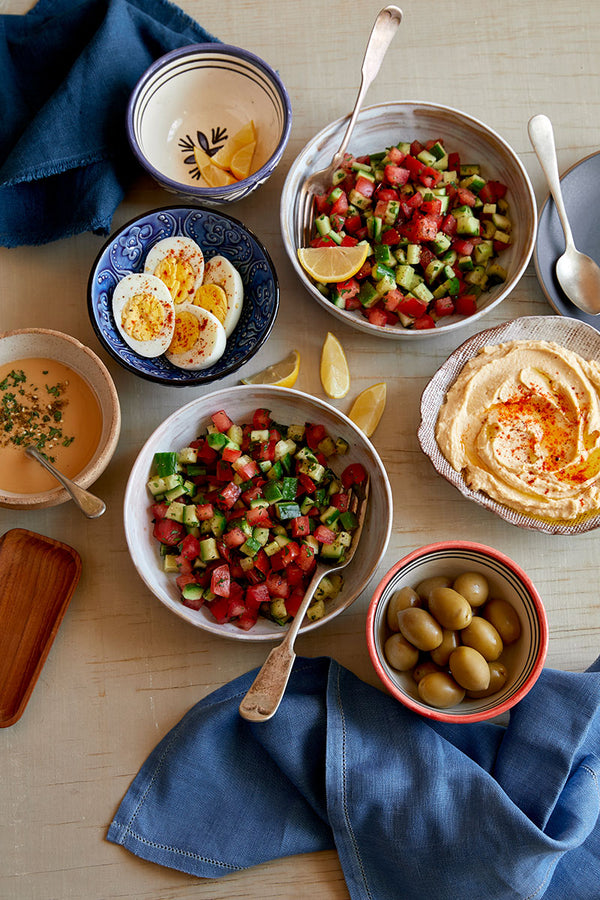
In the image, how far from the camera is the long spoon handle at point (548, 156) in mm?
2189

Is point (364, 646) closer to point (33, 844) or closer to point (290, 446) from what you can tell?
point (290, 446)

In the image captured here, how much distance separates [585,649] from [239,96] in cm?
190

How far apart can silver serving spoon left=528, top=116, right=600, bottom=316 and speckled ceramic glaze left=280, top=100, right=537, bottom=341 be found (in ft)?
0.28

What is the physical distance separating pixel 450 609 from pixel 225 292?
3.43 feet

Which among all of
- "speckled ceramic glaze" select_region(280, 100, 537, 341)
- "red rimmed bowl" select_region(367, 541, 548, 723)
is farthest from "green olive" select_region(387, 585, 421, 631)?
"speckled ceramic glaze" select_region(280, 100, 537, 341)

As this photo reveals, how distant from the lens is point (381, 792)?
193cm

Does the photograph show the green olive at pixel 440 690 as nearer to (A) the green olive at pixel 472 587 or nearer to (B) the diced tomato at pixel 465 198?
(A) the green olive at pixel 472 587

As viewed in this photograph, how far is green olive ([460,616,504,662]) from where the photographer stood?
75.5 inches

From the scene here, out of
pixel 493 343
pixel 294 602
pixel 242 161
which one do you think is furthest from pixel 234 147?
pixel 294 602

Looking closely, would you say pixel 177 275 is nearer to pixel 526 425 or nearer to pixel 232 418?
pixel 232 418

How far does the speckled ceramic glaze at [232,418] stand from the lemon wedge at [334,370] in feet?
0.41

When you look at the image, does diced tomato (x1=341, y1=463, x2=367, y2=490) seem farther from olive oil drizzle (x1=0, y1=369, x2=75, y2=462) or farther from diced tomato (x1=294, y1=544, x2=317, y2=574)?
olive oil drizzle (x1=0, y1=369, x2=75, y2=462)

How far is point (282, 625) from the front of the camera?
6.68 feet

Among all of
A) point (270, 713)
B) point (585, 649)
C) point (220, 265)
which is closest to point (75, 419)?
point (220, 265)
